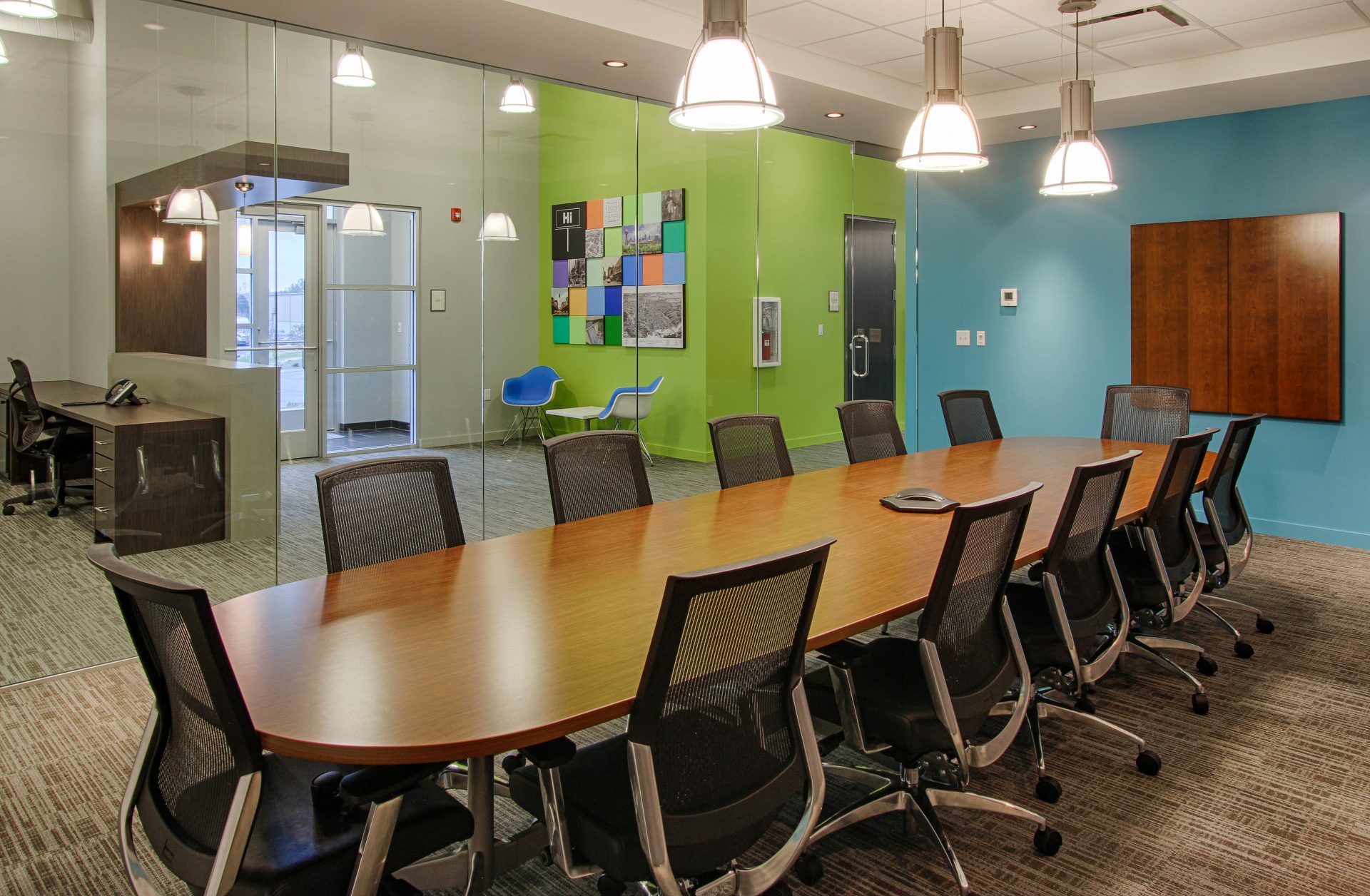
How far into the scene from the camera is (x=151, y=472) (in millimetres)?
4418

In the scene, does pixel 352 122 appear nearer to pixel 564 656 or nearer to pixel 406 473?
pixel 406 473

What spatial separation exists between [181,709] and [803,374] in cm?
622

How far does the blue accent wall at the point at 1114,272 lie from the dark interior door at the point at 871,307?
9.7 inches

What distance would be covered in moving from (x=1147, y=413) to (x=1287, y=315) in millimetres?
1658

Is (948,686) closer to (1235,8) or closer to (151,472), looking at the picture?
(151,472)

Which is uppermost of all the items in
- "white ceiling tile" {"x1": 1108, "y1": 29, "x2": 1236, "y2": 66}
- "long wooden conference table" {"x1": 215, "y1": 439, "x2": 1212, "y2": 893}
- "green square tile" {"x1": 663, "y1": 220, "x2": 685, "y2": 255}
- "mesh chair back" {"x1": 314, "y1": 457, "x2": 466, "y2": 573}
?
"white ceiling tile" {"x1": 1108, "y1": 29, "x2": 1236, "y2": 66}

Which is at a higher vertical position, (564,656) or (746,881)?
(564,656)

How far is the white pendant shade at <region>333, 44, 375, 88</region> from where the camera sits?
189 inches

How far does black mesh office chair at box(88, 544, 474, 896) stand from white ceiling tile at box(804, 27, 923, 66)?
487 cm

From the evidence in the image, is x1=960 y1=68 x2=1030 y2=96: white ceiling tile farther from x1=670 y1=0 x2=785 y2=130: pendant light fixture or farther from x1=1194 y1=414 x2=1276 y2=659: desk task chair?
x1=670 y1=0 x2=785 y2=130: pendant light fixture

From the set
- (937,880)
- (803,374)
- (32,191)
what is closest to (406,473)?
(937,880)

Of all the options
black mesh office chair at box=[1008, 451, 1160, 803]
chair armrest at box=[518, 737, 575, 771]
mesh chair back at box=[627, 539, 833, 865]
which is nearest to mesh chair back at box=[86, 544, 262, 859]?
chair armrest at box=[518, 737, 575, 771]

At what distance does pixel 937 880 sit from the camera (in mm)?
2539

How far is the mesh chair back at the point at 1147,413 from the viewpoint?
5.40 meters
